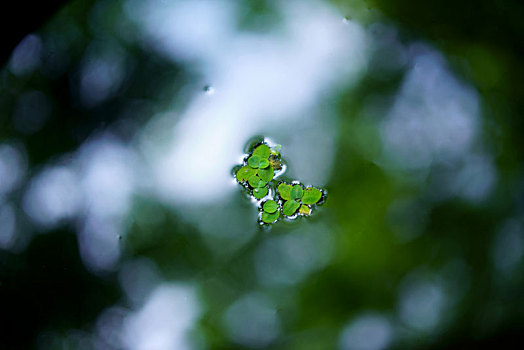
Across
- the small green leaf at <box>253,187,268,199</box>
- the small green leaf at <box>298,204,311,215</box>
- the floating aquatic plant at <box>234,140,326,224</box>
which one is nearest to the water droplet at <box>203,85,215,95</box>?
the floating aquatic plant at <box>234,140,326,224</box>

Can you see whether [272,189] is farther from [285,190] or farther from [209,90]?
[209,90]

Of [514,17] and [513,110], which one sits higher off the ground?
[514,17]

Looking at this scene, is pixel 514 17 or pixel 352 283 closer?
pixel 352 283

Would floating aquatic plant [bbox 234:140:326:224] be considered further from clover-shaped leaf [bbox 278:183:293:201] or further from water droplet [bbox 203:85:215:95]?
water droplet [bbox 203:85:215:95]

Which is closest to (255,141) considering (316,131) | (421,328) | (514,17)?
(316,131)

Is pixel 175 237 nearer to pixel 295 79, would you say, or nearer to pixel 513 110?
pixel 295 79

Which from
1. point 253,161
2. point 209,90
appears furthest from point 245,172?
point 209,90

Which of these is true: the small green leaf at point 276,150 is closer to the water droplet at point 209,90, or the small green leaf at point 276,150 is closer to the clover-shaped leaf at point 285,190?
the clover-shaped leaf at point 285,190
